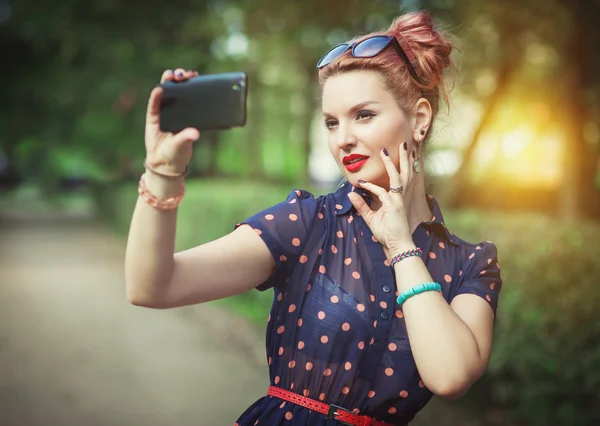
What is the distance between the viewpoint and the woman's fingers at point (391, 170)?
200 cm

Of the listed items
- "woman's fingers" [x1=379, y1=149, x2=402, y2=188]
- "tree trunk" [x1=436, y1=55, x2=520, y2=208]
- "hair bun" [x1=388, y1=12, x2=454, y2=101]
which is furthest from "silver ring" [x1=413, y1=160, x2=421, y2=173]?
"tree trunk" [x1=436, y1=55, x2=520, y2=208]

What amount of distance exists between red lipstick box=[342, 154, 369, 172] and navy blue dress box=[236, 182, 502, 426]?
0.10 meters

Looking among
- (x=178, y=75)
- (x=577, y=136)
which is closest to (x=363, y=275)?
(x=178, y=75)

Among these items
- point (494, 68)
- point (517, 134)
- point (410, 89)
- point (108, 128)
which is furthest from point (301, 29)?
point (517, 134)

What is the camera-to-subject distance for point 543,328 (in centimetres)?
505

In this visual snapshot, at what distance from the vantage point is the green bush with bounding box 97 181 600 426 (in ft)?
15.9

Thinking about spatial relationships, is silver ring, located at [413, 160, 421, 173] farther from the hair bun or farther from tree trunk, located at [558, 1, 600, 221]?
tree trunk, located at [558, 1, 600, 221]

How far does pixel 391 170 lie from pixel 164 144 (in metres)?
0.70

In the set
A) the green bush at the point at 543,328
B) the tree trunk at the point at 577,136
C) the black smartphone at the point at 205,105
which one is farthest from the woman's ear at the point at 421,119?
the tree trunk at the point at 577,136

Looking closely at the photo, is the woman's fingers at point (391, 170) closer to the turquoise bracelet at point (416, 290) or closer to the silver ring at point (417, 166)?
the silver ring at point (417, 166)

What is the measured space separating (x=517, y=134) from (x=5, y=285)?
1887cm

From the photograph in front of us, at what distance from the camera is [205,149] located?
27922 mm

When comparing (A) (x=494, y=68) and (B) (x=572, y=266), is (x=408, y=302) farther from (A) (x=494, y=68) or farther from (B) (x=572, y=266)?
(A) (x=494, y=68)

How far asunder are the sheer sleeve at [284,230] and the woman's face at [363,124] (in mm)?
179
